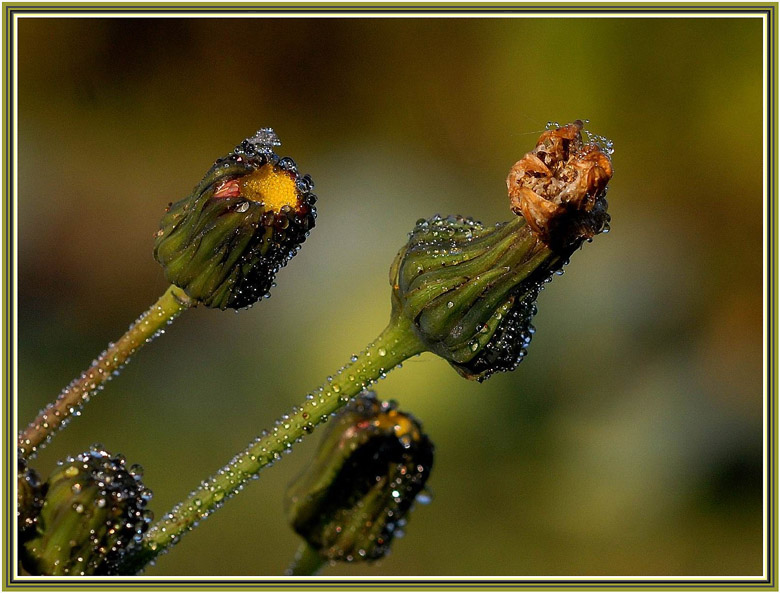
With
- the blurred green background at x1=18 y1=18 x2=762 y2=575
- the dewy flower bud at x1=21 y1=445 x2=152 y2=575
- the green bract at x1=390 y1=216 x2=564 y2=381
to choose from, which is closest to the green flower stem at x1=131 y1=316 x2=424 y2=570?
the dewy flower bud at x1=21 y1=445 x2=152 y2=575

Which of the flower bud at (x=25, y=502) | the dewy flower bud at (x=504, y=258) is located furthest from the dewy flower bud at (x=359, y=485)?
the flower bud at (x=25, y=502)

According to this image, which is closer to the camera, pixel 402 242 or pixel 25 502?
pixel 25 502

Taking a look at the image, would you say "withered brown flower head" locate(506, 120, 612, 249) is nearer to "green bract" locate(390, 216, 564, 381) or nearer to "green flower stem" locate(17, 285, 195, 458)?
"green bract" locate(390, 216, 564, 381)

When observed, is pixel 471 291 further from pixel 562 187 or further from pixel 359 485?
pixel 359 485

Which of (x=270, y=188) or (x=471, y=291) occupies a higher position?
(x=270, y=188)

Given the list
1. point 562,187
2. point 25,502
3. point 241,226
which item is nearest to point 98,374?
point 25,502
